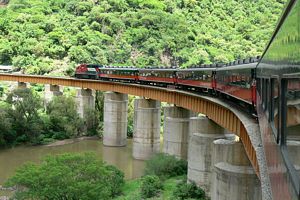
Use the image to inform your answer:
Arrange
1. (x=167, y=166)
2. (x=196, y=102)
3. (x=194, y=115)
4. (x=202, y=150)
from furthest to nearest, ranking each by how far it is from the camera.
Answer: (x=194, y=115) → (x=167, y=166) → (x=196, y=102) → (x=202, y=150)

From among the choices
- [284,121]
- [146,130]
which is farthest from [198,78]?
[284,121]

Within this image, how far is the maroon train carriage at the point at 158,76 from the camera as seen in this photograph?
35.7 m

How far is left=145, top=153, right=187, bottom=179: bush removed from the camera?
3228 cm

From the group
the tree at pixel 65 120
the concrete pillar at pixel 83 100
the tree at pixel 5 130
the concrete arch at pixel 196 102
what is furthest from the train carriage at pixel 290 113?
the concrete pillar at pixel 83 100

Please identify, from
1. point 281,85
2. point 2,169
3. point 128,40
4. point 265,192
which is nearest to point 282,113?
point 281,85

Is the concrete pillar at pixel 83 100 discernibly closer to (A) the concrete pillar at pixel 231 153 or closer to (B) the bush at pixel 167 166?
(B) the bush at pixel 167 166

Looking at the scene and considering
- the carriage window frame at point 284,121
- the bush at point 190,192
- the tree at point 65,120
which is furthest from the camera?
the tree at point 65,120

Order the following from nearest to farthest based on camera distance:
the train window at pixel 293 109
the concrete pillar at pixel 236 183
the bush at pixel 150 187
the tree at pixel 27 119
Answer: the train window at pixel 293 109, the concrete pillar at pixel 236 183, the bush at pixel 150 187, the tree at pixel 27 119

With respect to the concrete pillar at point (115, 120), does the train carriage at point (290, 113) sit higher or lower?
higher

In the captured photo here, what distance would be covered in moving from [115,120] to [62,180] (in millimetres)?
23813

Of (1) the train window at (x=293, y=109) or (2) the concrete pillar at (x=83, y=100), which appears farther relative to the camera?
(2) the concrete pillar at (x=83, y=100)

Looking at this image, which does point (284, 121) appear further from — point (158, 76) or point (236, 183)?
point (158, 76)

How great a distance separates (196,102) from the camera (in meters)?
28.1

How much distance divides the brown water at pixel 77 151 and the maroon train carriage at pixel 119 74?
6.78 metres
